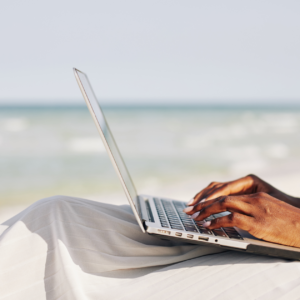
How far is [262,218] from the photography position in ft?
2.83

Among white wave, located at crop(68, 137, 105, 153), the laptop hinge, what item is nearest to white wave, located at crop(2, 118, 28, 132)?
white wave, located at crop(68, 137, 105, 153)

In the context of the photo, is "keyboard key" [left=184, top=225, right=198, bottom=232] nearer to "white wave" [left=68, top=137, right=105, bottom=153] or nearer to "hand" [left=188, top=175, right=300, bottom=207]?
"hand" [left=188, top=175, right=300, bottom=207]

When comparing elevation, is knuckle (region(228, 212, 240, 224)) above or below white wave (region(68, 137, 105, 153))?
below

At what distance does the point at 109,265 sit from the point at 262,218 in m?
0.46

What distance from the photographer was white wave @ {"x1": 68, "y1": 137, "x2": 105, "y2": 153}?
744cm

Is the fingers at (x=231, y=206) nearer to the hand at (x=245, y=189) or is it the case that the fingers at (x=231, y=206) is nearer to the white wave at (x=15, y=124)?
the hand at (x=245, y=189)

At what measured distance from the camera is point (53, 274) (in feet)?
2.49

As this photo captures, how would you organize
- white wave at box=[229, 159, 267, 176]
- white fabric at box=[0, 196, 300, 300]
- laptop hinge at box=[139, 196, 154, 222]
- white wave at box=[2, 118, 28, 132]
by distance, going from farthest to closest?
white wave at box=[2, 118, 28, 132], white wave at box=[229, 159, 267, 176], laptop hinge at box=[139, 196, 154, 222], white fabric at box=[0, 196, 300, 300]

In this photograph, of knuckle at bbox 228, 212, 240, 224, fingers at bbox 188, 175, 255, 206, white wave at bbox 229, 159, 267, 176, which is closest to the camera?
knuckle at bbox 228, 212, 240, 224

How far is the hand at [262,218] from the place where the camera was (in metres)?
0.85

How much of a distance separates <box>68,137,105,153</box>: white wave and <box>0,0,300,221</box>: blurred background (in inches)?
3.2

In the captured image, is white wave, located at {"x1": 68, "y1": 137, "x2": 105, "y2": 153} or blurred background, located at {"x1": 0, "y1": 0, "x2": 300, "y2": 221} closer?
blurred background, located at {"x1": 0, "y1": 0, "x2": 300, "y2": 221}
